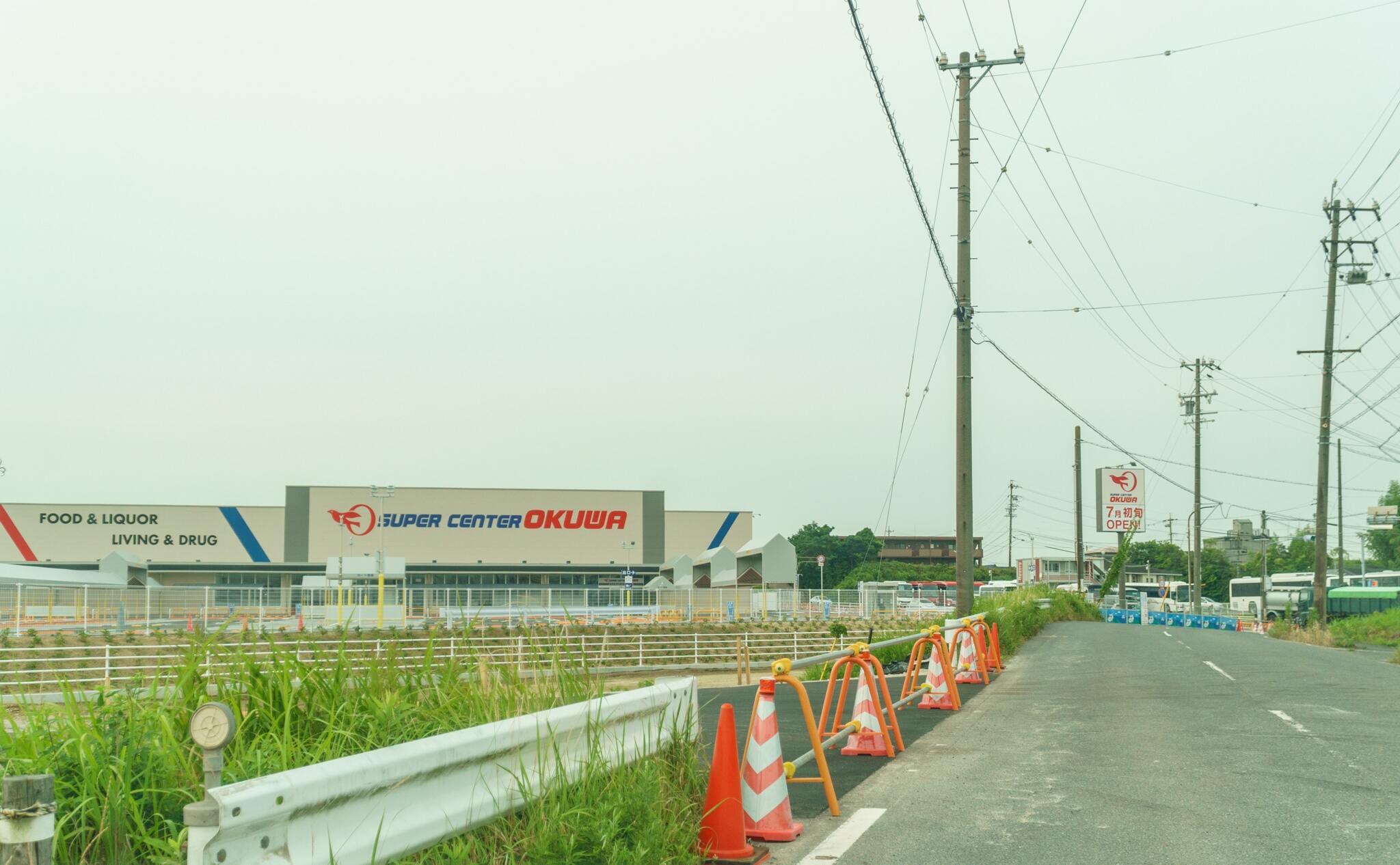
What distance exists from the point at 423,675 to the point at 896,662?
83.4 feet

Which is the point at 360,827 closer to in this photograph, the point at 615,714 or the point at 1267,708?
the point at 615,714

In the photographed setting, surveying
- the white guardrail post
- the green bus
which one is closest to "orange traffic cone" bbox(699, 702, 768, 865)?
the white guardrail post

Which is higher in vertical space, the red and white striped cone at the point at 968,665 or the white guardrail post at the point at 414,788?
the white guardrail post at the point at 414,788

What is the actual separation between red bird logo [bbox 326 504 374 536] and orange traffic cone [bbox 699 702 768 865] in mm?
73686

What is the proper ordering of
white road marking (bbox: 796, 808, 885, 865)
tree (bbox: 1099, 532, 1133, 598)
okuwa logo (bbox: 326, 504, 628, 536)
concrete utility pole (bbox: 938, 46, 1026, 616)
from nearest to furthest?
1. white road marking (bbox: 796, 808, 885, 865)
2. concrete utility pole (bbox: 938, 46, 1026, 616)
3. tree (bbox: 1099, 532, 1133, 598)
4. okuwa logo (bbox: 326, 504, 628, 536)

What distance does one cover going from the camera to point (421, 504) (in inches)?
3120

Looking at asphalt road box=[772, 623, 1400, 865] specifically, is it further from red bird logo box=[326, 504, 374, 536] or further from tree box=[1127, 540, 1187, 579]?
tree box=[1127, 540, 1187, 579]

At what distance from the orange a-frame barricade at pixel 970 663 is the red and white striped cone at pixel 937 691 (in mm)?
3052

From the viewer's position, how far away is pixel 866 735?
35.5ft

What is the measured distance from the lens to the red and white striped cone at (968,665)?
18.2m

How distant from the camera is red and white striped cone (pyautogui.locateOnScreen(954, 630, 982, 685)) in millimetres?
18234

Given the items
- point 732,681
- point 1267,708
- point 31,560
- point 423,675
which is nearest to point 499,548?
point 31,560

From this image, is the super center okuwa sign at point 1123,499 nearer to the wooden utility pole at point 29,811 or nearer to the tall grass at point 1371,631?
the tall grass at point 1371,631

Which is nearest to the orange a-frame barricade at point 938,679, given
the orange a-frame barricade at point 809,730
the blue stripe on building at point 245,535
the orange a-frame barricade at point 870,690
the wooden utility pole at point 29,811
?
the orange a-frame barricade at point 870,690
